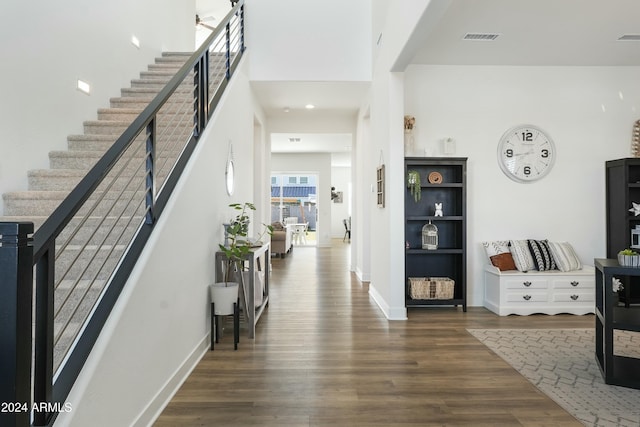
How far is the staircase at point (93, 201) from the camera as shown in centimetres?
192

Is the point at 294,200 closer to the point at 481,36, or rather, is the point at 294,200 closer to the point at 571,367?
the point at 481,36

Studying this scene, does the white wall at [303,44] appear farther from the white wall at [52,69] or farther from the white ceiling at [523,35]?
the white wall at [52,69]

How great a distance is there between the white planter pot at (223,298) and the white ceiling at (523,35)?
266cm

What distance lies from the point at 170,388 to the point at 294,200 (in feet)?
41.0

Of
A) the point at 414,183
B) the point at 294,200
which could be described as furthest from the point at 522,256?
the point at 294,200

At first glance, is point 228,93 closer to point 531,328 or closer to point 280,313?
point 280,313

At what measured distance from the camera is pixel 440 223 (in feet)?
16.7

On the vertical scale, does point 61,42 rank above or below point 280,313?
above

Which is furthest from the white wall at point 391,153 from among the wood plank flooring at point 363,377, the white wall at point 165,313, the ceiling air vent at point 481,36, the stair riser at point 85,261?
the stair riser at point 85,261

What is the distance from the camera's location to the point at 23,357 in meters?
1.13

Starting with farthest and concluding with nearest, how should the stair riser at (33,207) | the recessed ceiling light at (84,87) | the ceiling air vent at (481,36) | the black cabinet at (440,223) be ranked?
1. the black cabinet at (440,223)
2. the ceiling air vent at (481,36)
3. the recessed ceiling light at (84,87)
4. the stair riser at (33,207)

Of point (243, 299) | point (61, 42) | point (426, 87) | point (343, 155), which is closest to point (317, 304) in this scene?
point (243, 299)

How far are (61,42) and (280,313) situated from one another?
3.35 metres

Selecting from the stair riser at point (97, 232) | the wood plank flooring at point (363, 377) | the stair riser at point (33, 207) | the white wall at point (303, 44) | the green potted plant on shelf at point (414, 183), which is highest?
the white wall at point (303, 44)
